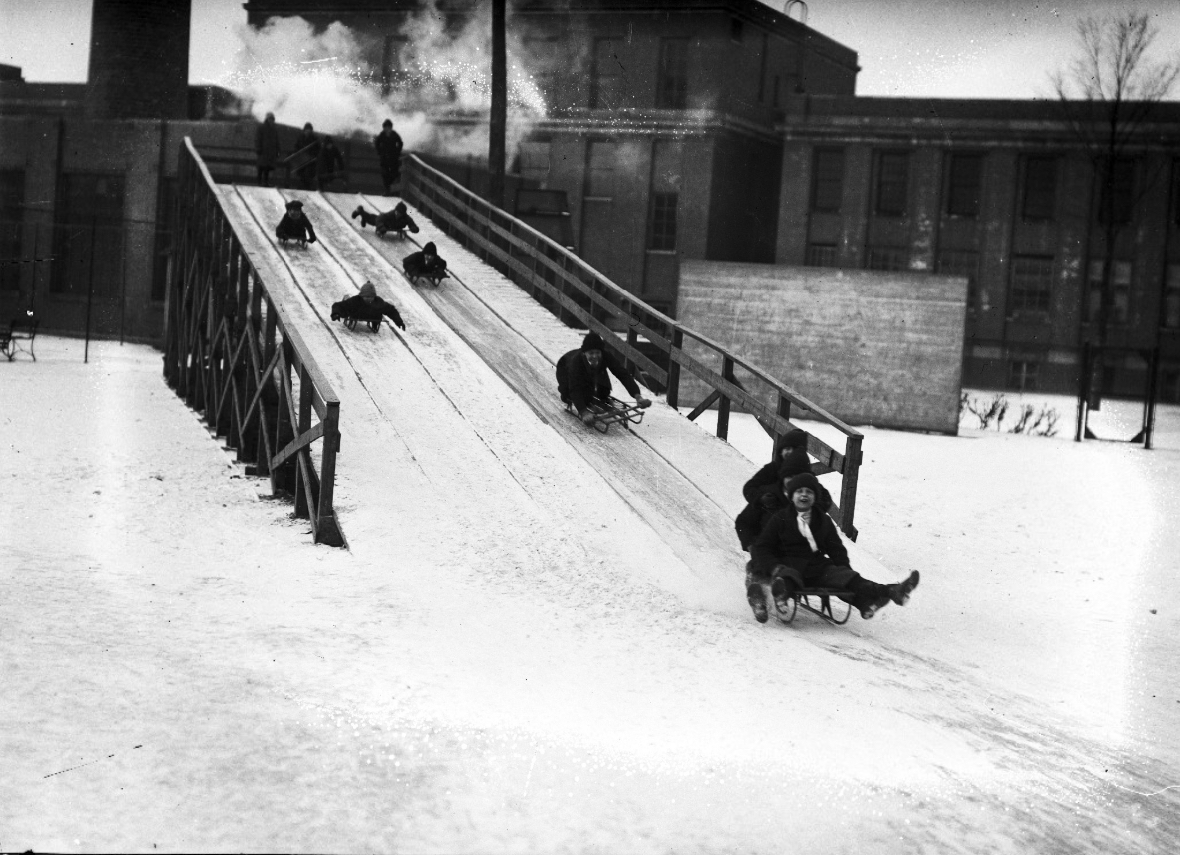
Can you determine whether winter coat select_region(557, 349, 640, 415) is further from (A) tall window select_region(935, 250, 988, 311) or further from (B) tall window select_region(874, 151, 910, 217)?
(B) tall window select_region(874, 151, 910, 217)

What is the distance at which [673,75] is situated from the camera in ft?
146

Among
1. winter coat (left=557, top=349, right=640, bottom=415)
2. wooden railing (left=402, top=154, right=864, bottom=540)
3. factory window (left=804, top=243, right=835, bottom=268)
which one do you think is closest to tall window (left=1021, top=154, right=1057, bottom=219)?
factory window (left=804, top=243, right=835, bottom=268)

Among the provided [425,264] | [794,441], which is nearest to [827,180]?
[425,264]

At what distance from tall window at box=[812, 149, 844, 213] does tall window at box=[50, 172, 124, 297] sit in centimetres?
2266

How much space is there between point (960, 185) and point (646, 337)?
106ft

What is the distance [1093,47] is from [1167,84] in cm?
273

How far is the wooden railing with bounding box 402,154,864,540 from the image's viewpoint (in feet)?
42.1

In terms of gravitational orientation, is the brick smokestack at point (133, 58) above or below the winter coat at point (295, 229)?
above

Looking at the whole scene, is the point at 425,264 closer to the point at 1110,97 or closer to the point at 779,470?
the point at 779,470

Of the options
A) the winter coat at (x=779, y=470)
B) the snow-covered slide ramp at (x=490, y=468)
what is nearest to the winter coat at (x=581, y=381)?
the snow-covered slide ramp at (x=490, y=468)

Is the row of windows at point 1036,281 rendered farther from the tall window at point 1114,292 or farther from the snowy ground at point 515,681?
the snowy ground at point 515,681

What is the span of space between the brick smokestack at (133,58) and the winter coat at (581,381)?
91.0ft

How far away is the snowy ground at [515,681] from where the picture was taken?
590 centimetres

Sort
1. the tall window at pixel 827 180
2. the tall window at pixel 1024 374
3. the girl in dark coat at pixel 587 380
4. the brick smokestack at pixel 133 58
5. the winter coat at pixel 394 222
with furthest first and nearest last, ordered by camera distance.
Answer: the tall window at pixel 827 180 < the tall window at pixel 1024 374 < the brick smokestack at pixel 133 58 < the winter coat at pixel 394 222 < the girl in dark coat at pixel 587 380
